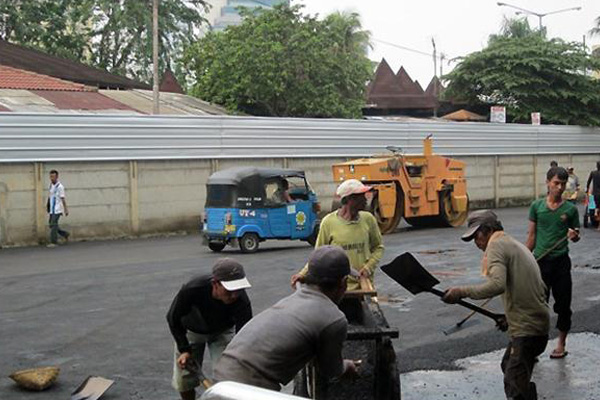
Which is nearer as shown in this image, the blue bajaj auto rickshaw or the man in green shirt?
the man in green shirt

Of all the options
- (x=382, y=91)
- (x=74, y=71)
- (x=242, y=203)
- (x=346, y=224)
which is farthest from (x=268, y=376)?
(x=382, y=91)

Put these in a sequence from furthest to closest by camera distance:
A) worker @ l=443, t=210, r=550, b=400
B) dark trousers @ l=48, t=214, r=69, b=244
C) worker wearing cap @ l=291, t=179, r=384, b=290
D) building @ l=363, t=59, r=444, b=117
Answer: building @ l=363, t=59, r=444, b=117, dark trousers @ l=48, t=214, r=69, b=244, worker wearing cap @ l=291, t=179, r=384, b=290, worker @ l=443, t=210, r=550, b=400

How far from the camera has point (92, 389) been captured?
26.5 feet

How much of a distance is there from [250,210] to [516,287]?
1334 centimetres

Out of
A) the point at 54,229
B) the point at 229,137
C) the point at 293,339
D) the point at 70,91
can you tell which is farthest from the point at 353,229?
the point at 70,91

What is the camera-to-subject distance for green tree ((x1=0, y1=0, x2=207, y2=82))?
43844 millimetres

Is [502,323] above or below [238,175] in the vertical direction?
below

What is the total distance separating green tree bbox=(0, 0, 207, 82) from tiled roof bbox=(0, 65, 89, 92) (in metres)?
11.9

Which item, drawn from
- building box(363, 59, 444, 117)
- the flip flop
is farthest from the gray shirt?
building box(363, 59, 444, 117)

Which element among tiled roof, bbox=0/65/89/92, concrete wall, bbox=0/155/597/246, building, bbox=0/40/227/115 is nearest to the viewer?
concrete wall, bbox=0/155/597/246

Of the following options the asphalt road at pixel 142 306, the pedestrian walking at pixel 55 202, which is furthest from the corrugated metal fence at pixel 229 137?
the asphalt road at pixel 142 306

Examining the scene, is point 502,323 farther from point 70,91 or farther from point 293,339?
point 70,91

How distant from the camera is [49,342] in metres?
10.4

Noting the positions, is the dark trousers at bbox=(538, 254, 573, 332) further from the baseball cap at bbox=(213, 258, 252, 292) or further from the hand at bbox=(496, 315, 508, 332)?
the baseball cap at bbox=(213, 258, 252, 292)
